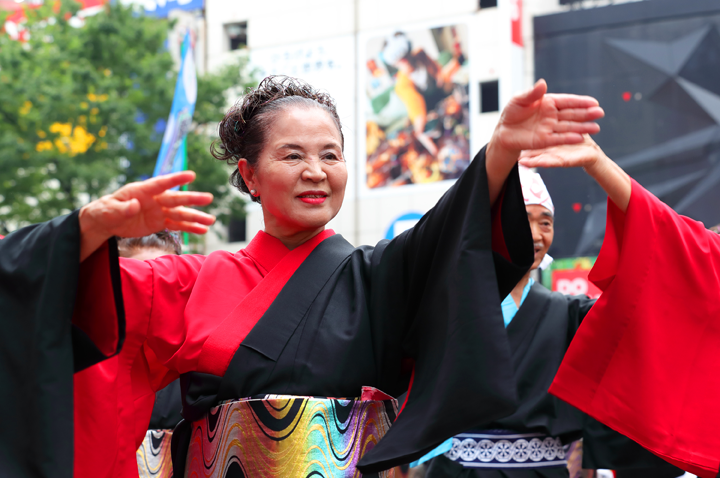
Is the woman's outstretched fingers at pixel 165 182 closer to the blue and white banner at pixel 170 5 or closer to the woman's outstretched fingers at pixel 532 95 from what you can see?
the woman's outstretched fingers at pixel 532 95

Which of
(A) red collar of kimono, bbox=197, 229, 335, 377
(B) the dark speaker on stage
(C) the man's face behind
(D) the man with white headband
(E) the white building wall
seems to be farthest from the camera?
(E) the white building wall

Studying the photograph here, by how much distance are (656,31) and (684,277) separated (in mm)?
12196

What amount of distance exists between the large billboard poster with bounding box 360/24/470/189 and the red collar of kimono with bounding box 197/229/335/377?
12308 mm

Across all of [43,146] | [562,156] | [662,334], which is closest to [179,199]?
[562,156]

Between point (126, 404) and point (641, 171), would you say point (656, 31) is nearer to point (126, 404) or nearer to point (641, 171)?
point (641, 171)

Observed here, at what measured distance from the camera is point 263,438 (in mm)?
1907

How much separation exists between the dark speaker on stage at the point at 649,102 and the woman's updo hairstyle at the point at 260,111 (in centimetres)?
1072

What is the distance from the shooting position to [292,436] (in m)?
1.89

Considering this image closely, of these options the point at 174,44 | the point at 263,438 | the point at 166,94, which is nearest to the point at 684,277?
the point at 263,438

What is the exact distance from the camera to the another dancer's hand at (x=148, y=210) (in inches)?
63.1

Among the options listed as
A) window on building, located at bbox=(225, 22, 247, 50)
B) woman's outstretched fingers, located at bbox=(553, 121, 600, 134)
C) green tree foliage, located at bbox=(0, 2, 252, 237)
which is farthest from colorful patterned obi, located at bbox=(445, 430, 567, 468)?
window on building, located at bbox=(225, 22, 247, 50)

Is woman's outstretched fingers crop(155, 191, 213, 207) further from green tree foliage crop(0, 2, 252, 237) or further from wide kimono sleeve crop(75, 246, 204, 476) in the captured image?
green tree foliage crop(0, 2, 252, 237)

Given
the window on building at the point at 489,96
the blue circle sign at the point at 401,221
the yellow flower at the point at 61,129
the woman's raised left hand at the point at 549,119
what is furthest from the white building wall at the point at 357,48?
the woman's raised left hand at the point at 549,119

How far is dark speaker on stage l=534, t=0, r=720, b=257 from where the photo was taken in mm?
12367
